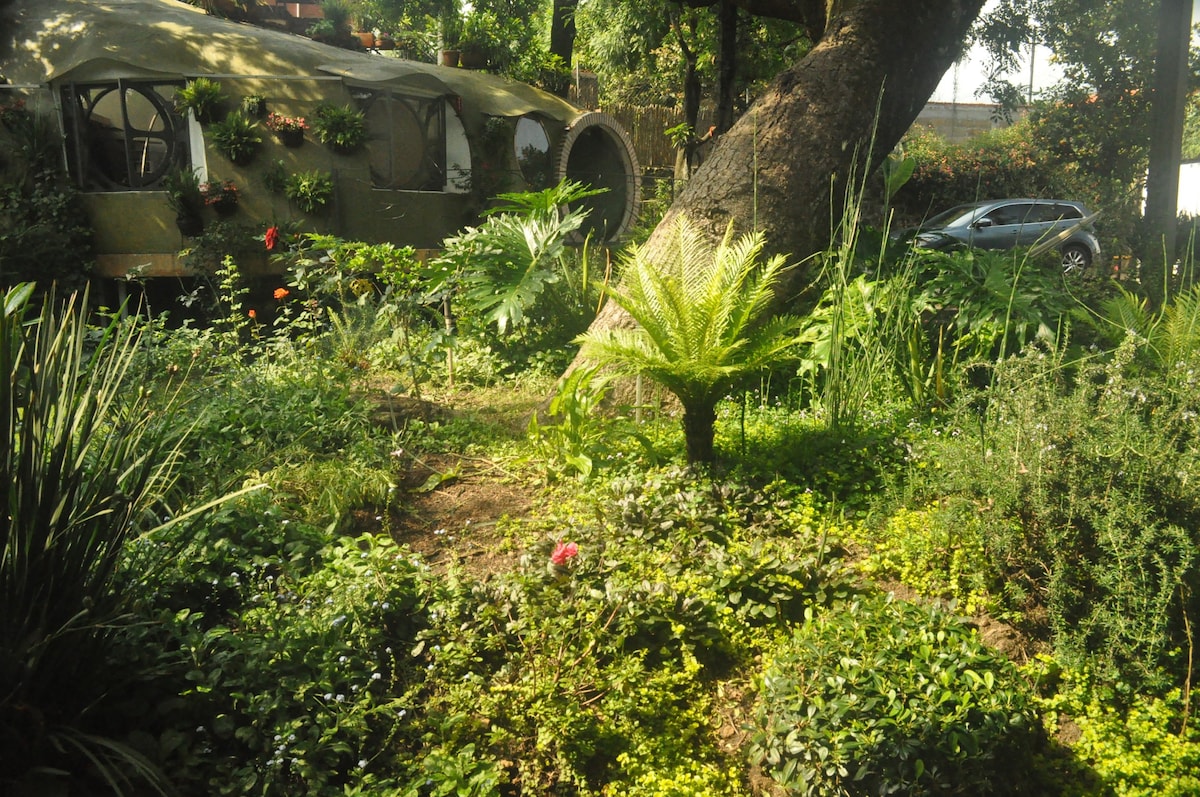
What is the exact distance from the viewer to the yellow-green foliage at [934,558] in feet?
11.6

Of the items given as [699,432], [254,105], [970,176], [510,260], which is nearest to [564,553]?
[699,432]

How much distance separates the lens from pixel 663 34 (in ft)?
66.2

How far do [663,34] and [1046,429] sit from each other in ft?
60.8

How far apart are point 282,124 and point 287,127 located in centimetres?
7

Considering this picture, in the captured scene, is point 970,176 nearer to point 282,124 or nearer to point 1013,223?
point 1013,223

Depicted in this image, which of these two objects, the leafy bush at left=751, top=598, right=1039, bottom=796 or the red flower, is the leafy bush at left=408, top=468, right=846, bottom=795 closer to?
the red flower

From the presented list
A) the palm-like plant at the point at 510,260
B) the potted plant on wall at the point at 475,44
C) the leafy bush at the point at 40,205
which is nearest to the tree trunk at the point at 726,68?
the palm-like plant at the point at 510,260

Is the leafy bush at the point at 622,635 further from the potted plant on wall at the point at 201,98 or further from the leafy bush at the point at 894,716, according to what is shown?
the potted plant on wall at the point at 201,98

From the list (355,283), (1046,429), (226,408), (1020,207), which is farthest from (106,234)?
(1020,207)

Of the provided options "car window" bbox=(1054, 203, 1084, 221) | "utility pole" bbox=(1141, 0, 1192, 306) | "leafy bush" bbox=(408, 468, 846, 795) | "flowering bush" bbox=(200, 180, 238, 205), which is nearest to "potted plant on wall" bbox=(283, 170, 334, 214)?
"flowering bush" bbox=(200, 180, 238, 205)

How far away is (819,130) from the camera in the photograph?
20.2 feet

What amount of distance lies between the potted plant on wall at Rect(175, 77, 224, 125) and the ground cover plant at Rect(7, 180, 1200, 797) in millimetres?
8433

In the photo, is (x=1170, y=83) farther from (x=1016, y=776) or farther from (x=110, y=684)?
(x=110, y=684)

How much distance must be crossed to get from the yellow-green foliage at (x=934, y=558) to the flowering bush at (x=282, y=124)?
10352 millimetres
